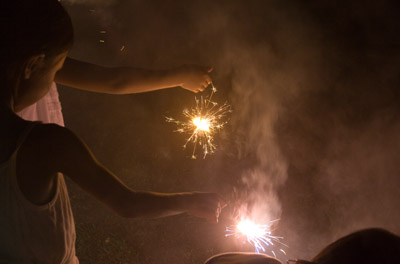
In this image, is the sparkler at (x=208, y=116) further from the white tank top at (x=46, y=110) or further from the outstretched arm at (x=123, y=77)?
the white tank top at (x=46, y=110)

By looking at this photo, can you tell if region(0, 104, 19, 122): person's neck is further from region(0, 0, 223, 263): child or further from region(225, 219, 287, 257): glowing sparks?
region(225, 219, 287, 257): glowing sparks

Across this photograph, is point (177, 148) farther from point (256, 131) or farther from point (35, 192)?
point (35, 192)

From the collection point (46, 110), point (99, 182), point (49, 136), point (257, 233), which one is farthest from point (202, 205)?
point (257, 233)

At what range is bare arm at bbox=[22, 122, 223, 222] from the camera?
1.54 metres

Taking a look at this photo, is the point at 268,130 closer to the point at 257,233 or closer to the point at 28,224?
the point at 257,233

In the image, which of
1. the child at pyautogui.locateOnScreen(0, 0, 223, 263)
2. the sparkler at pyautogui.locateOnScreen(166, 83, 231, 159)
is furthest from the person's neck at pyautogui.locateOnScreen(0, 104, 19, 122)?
the sparkler at pyautogui.locateOnScreen(166, 83, 231, 159)

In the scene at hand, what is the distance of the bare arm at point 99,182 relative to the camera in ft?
5.07

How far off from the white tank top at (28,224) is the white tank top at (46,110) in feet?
2.20

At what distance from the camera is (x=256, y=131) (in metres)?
4.91

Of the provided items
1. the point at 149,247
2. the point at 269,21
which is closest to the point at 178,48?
the point at 269,21

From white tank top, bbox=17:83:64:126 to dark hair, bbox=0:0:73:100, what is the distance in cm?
66

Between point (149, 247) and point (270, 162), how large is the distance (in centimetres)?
207

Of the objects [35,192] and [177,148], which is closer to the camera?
[35,192]

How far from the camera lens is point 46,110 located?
2.40 metres
